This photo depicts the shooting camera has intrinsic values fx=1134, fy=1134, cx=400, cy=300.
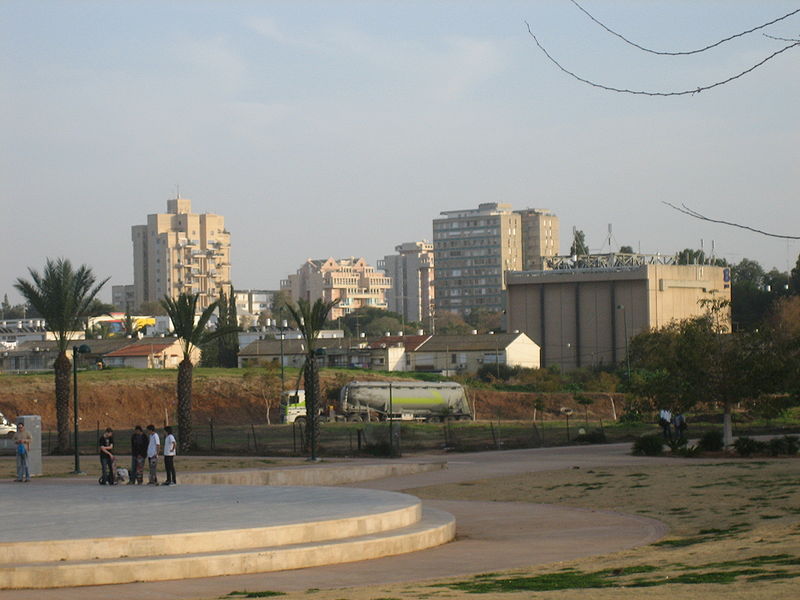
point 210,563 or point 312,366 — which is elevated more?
point 312,366

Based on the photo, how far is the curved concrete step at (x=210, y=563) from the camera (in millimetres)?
15617

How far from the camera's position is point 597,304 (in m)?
121

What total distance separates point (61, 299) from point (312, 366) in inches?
496

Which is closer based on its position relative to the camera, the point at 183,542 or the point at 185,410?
the point at 183,542

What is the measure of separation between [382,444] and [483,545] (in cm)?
2310

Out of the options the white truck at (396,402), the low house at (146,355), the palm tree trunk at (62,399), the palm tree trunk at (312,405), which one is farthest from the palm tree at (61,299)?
the low house at (146,355)

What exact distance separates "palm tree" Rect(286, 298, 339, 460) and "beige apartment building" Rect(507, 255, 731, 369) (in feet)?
240

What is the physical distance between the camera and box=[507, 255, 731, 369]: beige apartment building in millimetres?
119125

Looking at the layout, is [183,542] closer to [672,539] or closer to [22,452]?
[672,539]

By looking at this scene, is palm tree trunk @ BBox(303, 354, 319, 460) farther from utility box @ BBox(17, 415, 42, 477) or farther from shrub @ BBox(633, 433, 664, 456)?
shrub @ BBox(633, 433, 664, 456)

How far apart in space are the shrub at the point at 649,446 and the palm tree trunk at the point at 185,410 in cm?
1806

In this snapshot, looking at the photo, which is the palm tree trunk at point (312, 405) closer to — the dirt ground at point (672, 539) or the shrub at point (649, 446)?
the dirt ground at point (672, 539)

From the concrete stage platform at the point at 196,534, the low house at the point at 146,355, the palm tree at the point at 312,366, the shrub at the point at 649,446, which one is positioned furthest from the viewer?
the low house at the point at 146,355

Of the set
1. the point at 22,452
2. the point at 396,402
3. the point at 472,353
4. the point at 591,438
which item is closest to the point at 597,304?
the point at 472,353
